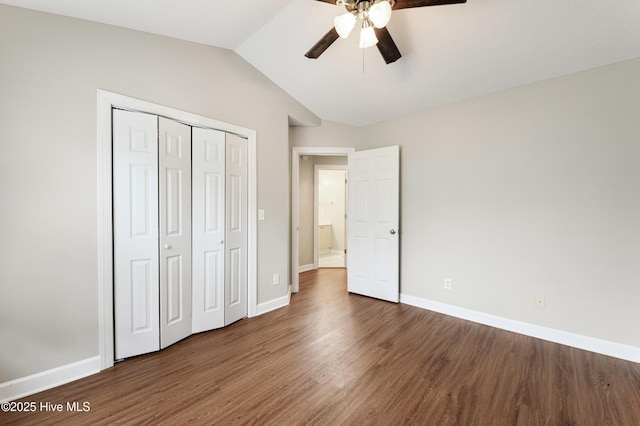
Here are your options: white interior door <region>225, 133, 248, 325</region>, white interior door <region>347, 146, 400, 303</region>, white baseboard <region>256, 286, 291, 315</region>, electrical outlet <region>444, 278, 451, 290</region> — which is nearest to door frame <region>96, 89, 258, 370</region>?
white interior door <region>225, 133, 248, 325</region>

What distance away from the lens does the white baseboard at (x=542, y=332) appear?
7.18ft

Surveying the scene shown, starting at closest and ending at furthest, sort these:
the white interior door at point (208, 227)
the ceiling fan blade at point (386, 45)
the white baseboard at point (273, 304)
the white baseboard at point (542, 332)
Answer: the ceiling fan blade at point (386, 45)
the white baseboard at point (542, 332)
the white interior door at point (208, 227)
the white baseboard at point (273, 304)

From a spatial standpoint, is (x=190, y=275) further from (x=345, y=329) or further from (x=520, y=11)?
(x=520, y=11)

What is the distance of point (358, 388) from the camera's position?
1.79m

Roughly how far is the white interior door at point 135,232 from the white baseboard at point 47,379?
0.60 feet

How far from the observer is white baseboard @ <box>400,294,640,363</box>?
219cm

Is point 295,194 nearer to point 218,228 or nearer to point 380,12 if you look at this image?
point 218,228

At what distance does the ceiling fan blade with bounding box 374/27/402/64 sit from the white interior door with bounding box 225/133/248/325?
1.67 meters

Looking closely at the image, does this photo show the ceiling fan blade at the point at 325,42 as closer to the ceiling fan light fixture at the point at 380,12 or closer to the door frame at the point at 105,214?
the ceiling fan light fixture at the point at 380,12

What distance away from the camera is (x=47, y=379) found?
1767 millimetres

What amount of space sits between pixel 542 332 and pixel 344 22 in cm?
320

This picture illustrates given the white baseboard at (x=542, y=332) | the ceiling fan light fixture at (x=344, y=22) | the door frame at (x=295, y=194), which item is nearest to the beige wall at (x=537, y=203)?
the white baseboard at (x=542, y=332)

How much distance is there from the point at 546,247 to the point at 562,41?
1.78m

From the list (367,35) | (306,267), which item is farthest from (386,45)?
(306,267)
